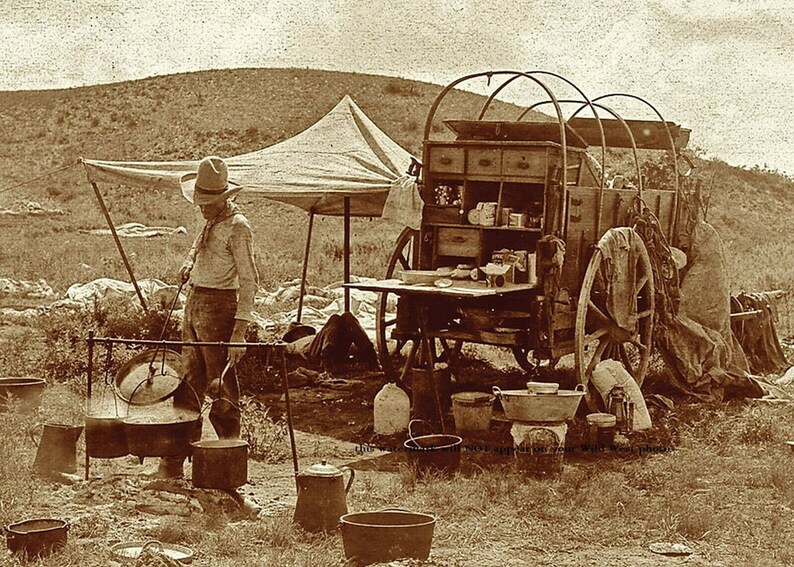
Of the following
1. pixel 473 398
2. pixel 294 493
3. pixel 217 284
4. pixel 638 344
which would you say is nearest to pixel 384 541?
pixel 294 493

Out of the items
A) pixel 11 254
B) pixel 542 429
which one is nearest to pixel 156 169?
pixel 542 429

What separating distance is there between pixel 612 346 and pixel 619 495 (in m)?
3.38

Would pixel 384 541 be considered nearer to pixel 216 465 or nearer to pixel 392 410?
pixel 216 465

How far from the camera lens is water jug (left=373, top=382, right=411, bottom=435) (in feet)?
27.6

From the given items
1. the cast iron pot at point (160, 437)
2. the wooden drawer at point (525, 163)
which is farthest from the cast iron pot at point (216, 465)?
the wooden drawer at point (525, 163)

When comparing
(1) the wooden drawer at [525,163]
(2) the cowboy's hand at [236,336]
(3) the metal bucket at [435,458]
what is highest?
(1) the wooden drawer at [525,163]

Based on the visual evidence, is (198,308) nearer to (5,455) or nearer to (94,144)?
(5,455)

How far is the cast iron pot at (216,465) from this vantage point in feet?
19.2

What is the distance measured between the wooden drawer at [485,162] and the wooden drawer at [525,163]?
0.20 feet

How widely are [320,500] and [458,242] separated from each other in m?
3.79

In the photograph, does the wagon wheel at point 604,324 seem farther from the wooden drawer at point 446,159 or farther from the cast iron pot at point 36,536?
the cast iron pot at point 36,536

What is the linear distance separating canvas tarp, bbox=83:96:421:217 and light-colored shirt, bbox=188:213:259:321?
324 centimetres

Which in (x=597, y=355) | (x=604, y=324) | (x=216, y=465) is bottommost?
(x=216, y=465)

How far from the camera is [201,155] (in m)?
45.8
